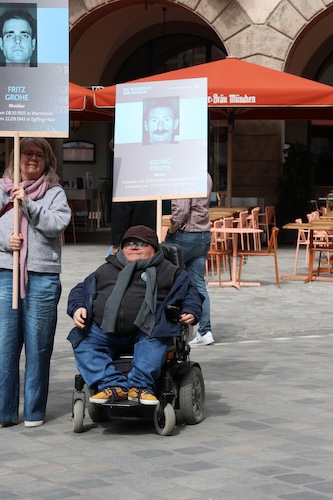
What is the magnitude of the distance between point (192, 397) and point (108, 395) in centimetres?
57

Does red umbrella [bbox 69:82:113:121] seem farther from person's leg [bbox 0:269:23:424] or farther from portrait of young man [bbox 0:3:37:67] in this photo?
person's leg [bbox 0:269:23:424]

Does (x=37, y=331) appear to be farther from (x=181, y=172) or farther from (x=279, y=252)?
(x=279, y=252)

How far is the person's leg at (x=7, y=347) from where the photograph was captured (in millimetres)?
6754

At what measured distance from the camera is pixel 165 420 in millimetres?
6453

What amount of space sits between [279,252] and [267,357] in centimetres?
1014

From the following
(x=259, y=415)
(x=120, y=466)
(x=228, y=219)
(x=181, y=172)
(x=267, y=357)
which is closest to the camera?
(x=120, y=466)

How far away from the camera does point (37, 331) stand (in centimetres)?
677

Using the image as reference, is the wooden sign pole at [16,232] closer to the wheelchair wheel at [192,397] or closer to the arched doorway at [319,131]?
the wheelchair wheel at [192,397]

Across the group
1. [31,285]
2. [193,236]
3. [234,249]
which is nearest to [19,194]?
[31,285]

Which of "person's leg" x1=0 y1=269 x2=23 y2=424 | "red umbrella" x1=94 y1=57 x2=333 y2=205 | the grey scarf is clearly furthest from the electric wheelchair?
"red umbrella" x1=94 y1=57 x2=333 y2=205

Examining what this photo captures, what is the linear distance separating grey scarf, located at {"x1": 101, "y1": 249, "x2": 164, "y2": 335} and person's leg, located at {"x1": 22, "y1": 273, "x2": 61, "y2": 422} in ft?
1.20

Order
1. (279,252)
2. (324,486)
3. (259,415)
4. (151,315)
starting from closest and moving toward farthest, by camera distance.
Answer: (324,486), (151,315), (259,415), (279,252)

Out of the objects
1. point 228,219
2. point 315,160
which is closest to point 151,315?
point 228,219

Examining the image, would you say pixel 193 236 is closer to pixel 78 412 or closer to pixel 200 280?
pixel 200 280
